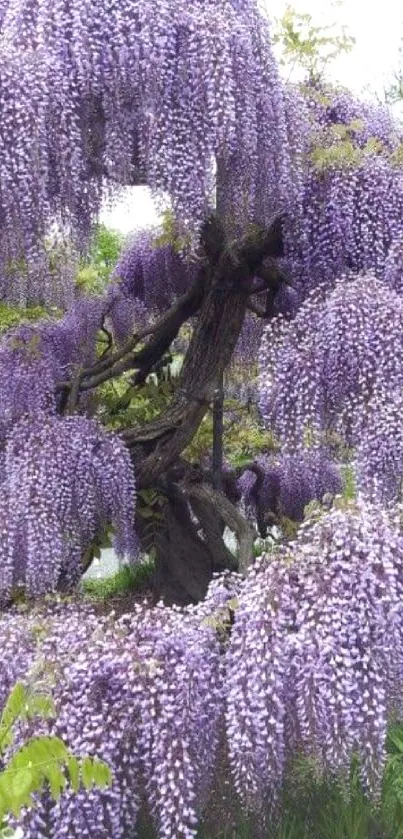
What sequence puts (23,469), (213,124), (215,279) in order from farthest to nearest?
(215,279) → (23,469) → (213,124)

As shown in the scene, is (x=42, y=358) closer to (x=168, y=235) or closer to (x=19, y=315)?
(x=19, y=315)

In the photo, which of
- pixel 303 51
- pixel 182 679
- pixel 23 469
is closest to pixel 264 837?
pixel 182 679

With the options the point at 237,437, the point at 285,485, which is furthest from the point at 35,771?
the point at 237,437

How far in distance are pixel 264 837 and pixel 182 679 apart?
26.1 inches

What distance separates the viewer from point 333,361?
339 cm

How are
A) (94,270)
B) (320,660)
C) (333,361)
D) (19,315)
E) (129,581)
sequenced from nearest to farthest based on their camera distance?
1. (320,660)
2. (333,361)
3. (19,315)
4. (94,270)
5. (129,581)

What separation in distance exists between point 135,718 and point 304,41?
2592mm

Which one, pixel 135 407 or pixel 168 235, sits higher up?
pixel 168 235

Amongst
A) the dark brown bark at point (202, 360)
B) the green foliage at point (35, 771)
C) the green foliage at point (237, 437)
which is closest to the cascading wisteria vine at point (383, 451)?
the dark brown bark at point (202, 360)

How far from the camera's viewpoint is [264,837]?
9.98 ft

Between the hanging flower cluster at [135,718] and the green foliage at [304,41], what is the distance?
7.33 ft

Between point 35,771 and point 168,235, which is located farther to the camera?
point 168,235

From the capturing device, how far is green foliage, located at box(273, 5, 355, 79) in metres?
3.81

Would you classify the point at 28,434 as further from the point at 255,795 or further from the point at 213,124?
the point at 255,795
